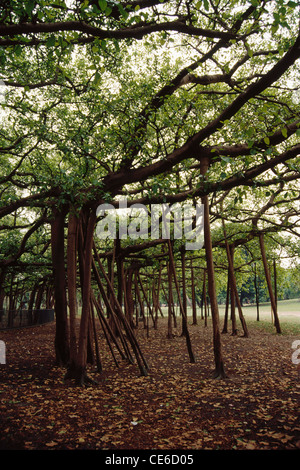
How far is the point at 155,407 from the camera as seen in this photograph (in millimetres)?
4719

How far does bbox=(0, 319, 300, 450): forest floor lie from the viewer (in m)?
3.51

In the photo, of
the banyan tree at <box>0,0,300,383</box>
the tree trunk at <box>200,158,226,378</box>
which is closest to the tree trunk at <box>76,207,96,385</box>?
the banyan tree at <box>0,0,300,383</box>

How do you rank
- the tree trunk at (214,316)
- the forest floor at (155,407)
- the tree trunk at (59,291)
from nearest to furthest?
the forest floor at (155,407), the tree trunk at (214,316), the tree trunk at (59,291)

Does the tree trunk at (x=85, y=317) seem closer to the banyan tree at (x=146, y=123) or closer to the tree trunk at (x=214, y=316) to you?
the banyan tree at (x=146, y=123)

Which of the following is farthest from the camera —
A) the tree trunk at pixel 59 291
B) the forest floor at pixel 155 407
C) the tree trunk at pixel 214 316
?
the tree trunk at pixel 59 291

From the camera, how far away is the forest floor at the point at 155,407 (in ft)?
11.5

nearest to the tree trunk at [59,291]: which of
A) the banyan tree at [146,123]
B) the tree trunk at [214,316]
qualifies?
the banyan tree at [146,123]

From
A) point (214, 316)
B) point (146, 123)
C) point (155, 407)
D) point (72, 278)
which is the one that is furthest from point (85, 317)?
point (146, 123)

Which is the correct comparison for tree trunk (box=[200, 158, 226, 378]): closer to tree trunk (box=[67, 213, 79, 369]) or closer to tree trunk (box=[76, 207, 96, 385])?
tree trunk (box=[76, 207, 96, 385])

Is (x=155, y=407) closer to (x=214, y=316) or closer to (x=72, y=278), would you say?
(x=214, y=316)

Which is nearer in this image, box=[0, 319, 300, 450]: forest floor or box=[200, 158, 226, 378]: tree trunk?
box=[0, 319, 300, 450]: forest floor

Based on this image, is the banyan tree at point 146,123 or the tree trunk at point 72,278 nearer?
the banyan tree at point 146,123

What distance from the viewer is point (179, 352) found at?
9.53 m
